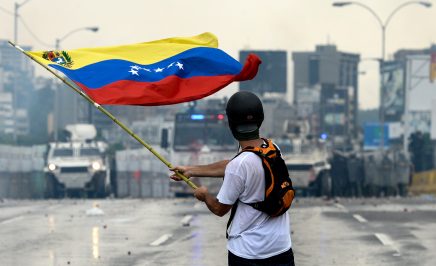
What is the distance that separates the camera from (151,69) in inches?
332

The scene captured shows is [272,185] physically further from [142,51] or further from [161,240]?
[161,240]

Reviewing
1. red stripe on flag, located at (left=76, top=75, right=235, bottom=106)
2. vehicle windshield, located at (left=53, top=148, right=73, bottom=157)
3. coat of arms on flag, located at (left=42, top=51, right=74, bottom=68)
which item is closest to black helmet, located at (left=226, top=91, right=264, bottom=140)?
red stripe on flag, located at (left=76, top=75, right=235, bottom=106)

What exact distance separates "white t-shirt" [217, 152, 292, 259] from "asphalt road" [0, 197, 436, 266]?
29.7ft

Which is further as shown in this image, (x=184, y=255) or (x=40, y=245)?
(x=40, y=245)

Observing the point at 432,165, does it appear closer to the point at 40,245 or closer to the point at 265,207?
the point at 40,245

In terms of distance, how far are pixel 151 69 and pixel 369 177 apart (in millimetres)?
37912

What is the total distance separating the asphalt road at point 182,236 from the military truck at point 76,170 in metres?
11.4

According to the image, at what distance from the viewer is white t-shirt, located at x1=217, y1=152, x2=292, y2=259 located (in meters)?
6.61

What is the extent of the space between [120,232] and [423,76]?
84530 mm

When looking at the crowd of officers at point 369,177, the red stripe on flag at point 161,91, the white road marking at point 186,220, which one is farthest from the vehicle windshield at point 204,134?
the red stripe on flag at point 161,91

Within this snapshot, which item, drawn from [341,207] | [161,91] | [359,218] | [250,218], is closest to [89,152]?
[341,207]

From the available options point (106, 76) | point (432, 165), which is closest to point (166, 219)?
point (106, 76)

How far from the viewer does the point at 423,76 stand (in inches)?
4063

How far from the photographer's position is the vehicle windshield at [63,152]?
43.0m
